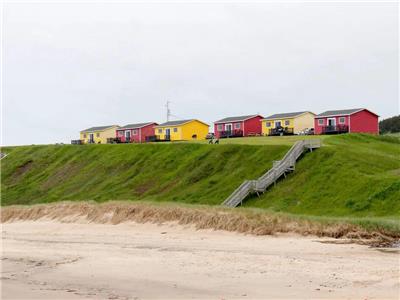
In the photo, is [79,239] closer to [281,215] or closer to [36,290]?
[281,215]

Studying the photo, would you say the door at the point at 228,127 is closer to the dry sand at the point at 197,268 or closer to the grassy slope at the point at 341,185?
the grassy slope at the point at 341,185

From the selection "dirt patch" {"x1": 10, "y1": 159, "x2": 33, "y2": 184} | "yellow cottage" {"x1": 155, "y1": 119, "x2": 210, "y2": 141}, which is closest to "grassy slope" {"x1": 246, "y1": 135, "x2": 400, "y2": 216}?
"yellow cottage" {"x1": 155, "y1": 119, "x2": 210, "y2": 141}

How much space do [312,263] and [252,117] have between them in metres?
71.8

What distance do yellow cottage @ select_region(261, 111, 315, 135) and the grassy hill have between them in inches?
708

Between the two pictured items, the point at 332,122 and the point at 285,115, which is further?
the point at 285,115

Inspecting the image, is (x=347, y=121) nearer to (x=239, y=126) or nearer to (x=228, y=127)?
(x=239, y=126)

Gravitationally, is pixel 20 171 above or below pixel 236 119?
below

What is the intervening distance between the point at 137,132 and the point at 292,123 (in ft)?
99.4

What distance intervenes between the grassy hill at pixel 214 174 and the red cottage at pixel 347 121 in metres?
10.5

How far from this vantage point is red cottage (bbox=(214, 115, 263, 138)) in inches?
3474

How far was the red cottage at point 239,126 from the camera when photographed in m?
88.2

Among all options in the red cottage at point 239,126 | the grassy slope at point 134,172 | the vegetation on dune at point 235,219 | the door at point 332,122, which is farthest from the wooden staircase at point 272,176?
the red cottage at point 239,126

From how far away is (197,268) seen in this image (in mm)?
18406

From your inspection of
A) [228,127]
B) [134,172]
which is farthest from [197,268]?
[228,127]
